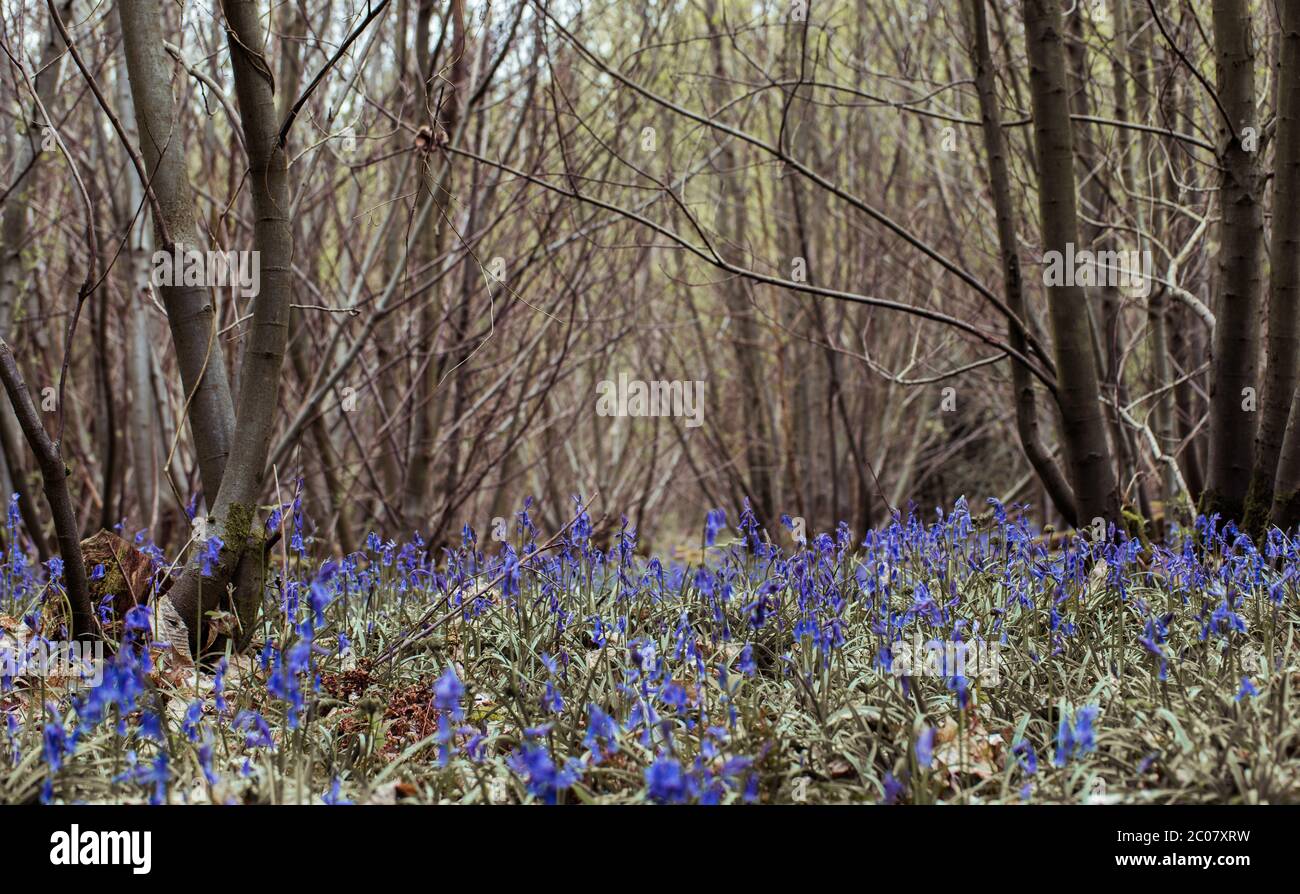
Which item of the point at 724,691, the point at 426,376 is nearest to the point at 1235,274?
the point at 724,691

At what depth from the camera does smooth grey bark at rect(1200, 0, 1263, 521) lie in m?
4.33

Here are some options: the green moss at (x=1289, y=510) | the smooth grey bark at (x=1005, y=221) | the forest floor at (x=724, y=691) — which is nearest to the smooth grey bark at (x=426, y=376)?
the forest floor at (x=724, y=691)

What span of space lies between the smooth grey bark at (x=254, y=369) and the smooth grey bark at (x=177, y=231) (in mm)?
248

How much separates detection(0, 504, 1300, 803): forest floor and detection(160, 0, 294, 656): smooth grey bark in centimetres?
19

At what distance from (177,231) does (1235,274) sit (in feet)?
13.6

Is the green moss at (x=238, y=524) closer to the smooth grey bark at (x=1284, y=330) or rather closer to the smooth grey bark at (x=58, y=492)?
the smooth grey bark at (x=58, y=492)

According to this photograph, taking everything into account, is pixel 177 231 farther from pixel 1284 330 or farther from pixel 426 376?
pixel 1284 330

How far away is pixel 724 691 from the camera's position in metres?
2.67

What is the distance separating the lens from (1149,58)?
6.43m

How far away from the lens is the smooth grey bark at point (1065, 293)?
438cm

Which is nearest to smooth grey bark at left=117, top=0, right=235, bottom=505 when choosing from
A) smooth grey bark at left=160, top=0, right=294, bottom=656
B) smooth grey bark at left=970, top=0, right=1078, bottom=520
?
smooth grey bark at left=160, top=0, right=294, bottom=656

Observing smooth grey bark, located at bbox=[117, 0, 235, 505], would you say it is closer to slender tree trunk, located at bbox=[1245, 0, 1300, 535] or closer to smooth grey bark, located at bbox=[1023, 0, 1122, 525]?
smooth grey bark, located at bbox=[1023, 0, 1122, 525]

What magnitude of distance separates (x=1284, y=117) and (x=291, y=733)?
4194 millimetres
